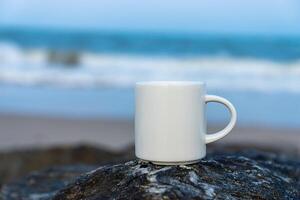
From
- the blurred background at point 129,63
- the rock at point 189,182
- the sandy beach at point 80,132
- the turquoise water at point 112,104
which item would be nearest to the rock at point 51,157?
the blurred background at point 129,63

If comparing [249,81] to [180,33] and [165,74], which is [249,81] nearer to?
[165,74]

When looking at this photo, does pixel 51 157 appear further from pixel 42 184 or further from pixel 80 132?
pixel 80 132

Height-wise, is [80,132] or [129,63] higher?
[129,63]

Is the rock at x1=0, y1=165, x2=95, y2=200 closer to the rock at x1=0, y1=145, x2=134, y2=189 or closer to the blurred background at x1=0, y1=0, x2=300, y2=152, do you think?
the rock at x1=0, y1=145, x2=134, y2=189

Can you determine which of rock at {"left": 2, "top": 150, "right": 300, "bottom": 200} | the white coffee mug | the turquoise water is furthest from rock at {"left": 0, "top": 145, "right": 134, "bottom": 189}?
the turquoise water

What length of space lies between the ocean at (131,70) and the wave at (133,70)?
0.02 metres

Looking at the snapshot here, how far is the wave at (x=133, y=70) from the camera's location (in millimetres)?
9312

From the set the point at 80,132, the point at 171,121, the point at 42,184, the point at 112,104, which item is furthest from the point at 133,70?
the point at 171,121

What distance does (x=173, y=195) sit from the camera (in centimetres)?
123

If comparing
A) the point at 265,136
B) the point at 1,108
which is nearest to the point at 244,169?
the point at 265,136

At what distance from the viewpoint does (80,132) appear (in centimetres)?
582

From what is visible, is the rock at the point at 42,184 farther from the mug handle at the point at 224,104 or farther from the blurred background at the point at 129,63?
the blurred background at the point at 129,63

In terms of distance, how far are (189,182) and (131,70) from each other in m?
9.87

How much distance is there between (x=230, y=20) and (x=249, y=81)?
825 cm
